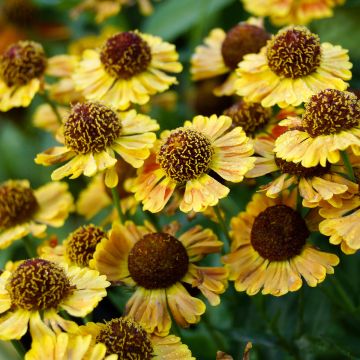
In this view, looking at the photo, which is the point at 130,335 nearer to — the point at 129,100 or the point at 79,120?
the point at 79,120

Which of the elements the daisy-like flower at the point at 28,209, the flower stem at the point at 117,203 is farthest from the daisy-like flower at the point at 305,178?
the daisy-like flower at the point at 28,209

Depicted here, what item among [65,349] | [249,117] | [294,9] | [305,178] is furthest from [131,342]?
[294,9]

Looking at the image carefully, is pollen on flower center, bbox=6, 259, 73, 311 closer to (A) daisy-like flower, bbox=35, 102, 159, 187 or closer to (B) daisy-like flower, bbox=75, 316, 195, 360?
(B) daisy-like flower, bbox=75, 316, 195, 360

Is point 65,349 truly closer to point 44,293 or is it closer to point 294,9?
point 44,293

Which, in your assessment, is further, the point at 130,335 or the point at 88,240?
the point at 88,240

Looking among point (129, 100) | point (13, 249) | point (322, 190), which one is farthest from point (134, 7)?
point (322, 190)

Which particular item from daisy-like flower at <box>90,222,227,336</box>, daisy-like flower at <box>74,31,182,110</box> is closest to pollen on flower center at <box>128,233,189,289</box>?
daisy-like flower at <box>90,222,227,336</box>

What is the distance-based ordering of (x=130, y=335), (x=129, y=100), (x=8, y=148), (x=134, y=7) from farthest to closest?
(x=134, y=7)
(x=8, y=148)
(x=129, y=100)
(x=130, y=335)
